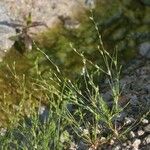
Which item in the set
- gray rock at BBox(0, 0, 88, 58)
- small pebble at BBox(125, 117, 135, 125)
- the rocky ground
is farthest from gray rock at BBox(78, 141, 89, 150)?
gray rock at BBox(0, 0, 88, 58)

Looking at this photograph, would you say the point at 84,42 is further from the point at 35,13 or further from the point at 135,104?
the point at 135,104

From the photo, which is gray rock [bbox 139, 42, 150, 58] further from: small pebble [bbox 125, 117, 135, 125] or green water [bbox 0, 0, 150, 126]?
small pebble [bbox 125, 117, 135, 125]

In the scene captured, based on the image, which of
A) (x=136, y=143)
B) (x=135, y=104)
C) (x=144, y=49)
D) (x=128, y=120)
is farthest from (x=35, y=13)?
(x=136, y=143)

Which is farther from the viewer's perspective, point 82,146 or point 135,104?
point 135,104

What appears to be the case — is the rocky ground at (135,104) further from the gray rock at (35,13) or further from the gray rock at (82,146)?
the gray rock at (35,13)

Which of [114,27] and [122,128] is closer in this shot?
[122,128]

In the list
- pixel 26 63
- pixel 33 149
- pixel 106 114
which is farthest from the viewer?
pixel 26 63

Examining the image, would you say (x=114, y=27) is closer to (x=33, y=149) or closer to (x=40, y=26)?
(x=40, y=26)

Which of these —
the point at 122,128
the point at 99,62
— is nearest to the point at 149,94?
the point at 122,128
